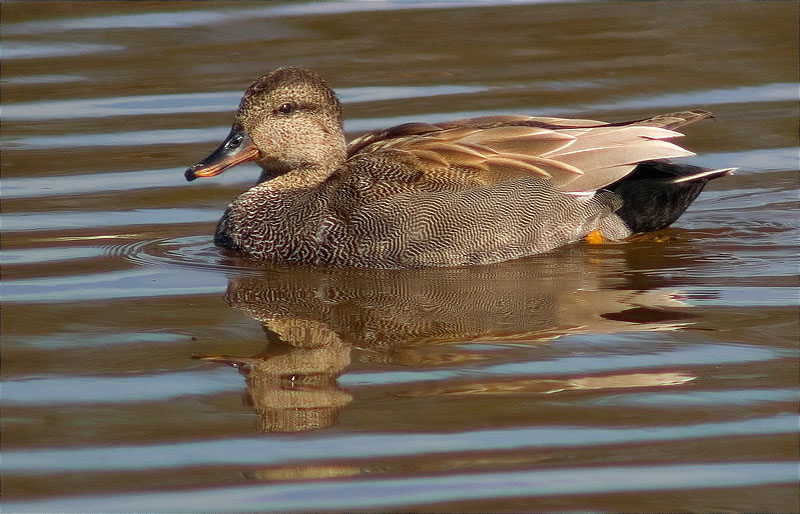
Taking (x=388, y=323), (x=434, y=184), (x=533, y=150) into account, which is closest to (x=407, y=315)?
(x=388, y=323)

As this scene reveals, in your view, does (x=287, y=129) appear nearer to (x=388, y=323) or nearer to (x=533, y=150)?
(x=533, y=150)

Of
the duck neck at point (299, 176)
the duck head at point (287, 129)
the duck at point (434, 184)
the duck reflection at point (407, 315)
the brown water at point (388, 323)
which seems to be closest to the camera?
the brown water at point (388, 323)

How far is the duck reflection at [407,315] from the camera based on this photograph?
5.83m

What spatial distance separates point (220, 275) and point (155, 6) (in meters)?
6.55

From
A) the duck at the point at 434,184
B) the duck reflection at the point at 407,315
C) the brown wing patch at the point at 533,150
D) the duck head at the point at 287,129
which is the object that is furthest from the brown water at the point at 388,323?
the duck head at the point at 287,129

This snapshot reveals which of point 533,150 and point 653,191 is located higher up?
point 533,150

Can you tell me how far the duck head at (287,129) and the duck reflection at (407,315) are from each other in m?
0.75

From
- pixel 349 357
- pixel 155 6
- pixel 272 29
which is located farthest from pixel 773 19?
pixel 349 357

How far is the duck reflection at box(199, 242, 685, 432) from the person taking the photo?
229 inches

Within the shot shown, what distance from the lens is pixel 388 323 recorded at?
21.8ft

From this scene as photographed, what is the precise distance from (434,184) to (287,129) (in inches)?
37.9

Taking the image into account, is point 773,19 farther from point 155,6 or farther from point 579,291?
point 579,291

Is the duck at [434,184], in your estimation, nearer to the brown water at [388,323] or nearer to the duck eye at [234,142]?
the duck eye at [234,142]

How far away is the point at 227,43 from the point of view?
41.6 ft
